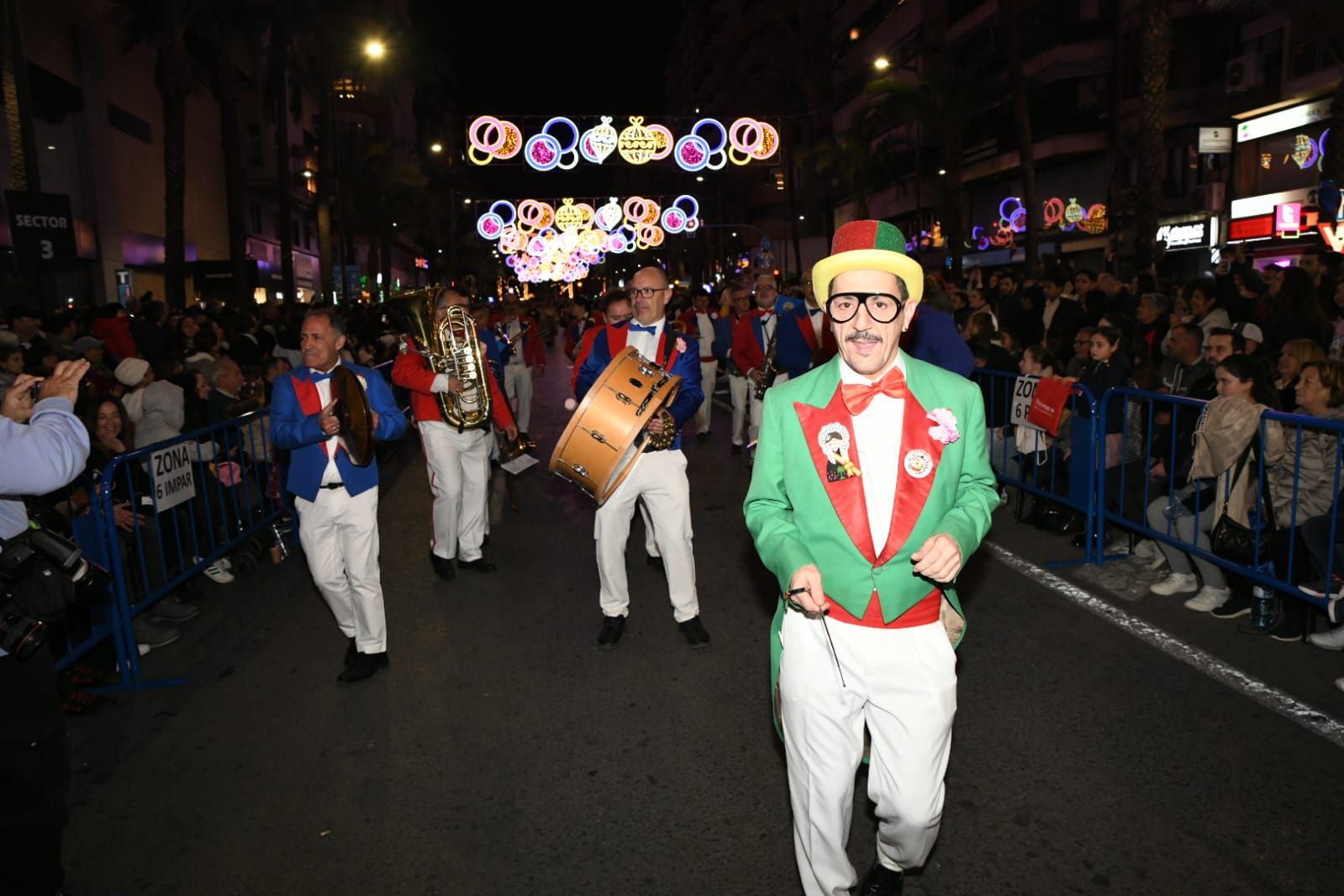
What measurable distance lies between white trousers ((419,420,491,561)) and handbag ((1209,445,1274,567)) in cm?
521

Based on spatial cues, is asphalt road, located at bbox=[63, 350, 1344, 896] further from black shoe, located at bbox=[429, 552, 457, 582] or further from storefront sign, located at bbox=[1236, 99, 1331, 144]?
storefront sign, located at bbox=[1236, 99, 1331, 144]

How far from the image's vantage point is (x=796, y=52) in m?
48.2

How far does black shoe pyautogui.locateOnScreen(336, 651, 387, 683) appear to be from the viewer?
218 inches

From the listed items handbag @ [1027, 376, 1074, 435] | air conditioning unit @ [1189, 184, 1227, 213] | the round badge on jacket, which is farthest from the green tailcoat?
air conditioning unit @ [1189, 184, 1227, 213]

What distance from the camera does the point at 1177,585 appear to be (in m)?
6.50

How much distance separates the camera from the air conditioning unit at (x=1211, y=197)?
32.5 meters

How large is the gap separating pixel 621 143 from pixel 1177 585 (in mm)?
18832

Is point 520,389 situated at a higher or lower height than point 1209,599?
higher

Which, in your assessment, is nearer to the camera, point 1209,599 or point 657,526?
point 657,526

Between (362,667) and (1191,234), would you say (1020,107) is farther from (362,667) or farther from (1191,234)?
(362,667)

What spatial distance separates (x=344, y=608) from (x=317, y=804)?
5.12 ft

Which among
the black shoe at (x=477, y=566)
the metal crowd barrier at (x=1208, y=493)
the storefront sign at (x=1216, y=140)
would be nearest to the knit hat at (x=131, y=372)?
the black shoe at (x=477, y=566)

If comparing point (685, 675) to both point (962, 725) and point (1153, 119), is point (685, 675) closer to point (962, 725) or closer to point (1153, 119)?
point (962, 725)

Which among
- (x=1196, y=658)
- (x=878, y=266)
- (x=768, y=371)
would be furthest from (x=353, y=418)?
(x=768, y=371)
